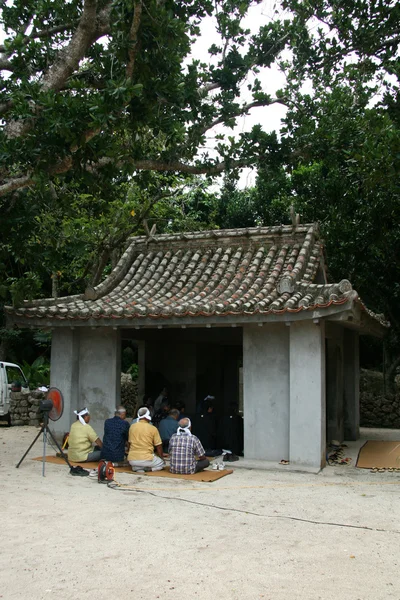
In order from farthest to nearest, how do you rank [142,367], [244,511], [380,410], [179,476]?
[380,410]
[142,367]
[179,476]
[244,511]

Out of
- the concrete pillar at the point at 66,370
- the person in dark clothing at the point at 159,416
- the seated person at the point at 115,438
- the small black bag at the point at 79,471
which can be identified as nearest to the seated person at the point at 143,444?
the seated person at the point at 115,438

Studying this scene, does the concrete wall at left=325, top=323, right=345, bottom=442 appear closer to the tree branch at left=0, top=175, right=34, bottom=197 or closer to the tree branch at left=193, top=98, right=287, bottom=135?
the tree branch at left=193, top=98, right=287, bottom=135

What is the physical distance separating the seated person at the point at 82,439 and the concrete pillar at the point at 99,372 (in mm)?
1728

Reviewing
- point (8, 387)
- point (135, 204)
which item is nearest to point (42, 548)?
point (8, 387)

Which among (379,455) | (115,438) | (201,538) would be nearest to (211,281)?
(115,438)

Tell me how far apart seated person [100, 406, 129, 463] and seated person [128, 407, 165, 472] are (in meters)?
0.28

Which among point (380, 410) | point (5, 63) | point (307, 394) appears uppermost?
point (5, 63)

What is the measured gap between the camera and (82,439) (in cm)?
1134

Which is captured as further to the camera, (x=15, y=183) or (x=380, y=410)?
(x=380, y=410)

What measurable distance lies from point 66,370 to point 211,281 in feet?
12.4

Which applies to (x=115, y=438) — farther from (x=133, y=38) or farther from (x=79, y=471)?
(x=133, y=38)

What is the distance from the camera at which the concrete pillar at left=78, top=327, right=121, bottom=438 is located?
1322 cm

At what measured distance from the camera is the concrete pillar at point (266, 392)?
38.9 ft

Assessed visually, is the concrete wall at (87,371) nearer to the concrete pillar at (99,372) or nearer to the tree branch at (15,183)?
the concrete pillar at (99,372)
